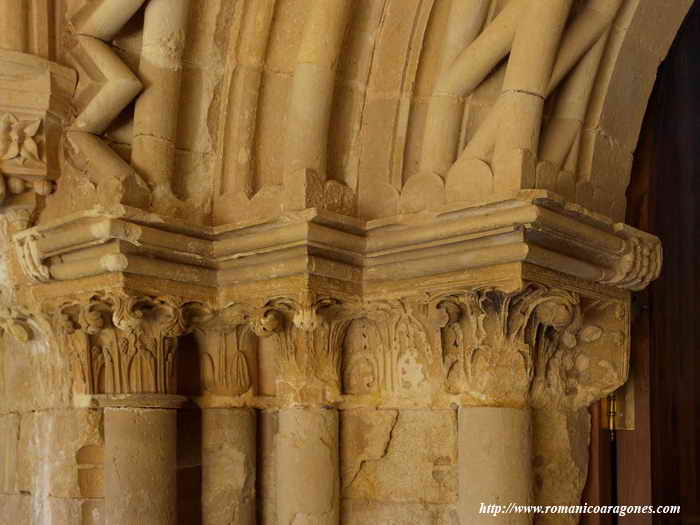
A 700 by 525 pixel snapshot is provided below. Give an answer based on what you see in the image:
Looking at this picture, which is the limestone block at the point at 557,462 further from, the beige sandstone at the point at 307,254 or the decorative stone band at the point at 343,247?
the decorative stone band at the point at 343,247

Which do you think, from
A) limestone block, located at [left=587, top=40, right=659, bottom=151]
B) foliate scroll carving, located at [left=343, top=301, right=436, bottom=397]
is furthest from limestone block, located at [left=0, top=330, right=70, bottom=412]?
limestone block, located at [left=587, top=40, right=659, bottom=151]

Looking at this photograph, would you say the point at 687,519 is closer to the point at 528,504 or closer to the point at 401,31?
the point at 528,504

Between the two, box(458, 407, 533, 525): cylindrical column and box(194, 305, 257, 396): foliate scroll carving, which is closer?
box(458, 407, 533, 525): cylindrical column

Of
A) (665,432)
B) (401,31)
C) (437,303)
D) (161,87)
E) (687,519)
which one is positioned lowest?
(687,519)

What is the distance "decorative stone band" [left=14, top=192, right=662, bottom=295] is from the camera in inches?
105

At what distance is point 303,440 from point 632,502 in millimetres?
1388

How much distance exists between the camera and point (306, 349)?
303cm

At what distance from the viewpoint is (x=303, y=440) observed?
9.82 ft

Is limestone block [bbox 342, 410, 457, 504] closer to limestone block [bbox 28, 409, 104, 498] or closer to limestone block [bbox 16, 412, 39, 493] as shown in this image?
limestone block [bbox 28, 409, 104, 498]

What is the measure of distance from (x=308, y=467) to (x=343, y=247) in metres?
0.74

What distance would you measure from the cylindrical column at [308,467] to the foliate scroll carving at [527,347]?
0.46 metres

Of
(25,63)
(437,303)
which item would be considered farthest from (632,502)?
(25,63)

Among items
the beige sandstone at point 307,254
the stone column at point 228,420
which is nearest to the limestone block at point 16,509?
the beige sandstone at point 307,254

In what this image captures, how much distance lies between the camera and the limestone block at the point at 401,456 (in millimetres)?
2932
